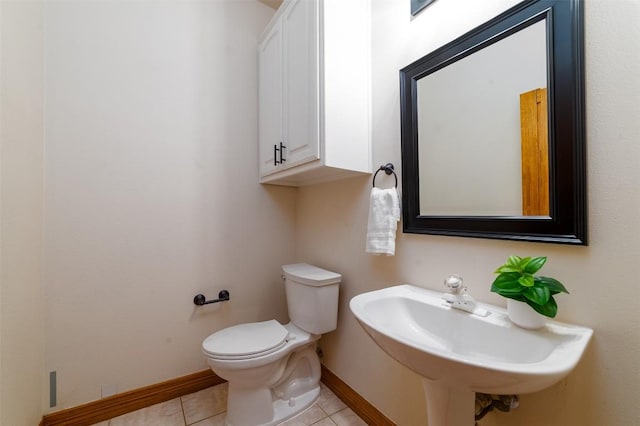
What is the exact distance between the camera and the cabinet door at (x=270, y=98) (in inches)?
61.2

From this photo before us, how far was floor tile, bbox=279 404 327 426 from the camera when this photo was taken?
4.41 ft

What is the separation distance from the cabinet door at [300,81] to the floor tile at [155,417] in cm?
150

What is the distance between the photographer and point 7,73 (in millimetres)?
980

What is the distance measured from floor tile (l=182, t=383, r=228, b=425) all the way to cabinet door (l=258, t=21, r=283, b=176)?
4.63 feet

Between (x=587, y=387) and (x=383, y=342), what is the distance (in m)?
0.56

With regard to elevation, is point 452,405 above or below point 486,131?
below

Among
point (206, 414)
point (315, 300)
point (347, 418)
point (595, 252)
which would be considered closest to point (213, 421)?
point (206, 414)

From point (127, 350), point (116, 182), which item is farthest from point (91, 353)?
point (116, 182)

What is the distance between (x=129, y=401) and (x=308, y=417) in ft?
3.26

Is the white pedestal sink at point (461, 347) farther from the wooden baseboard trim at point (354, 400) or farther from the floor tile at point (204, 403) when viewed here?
the floor tile at point (204, 403)

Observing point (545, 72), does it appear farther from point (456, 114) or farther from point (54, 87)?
point (54, 87)

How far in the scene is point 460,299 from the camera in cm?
87

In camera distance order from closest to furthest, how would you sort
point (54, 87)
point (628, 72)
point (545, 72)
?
point (628, 72)
point (545, 72)
point (54, 87)

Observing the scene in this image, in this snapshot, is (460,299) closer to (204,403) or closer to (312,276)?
(312,276)
